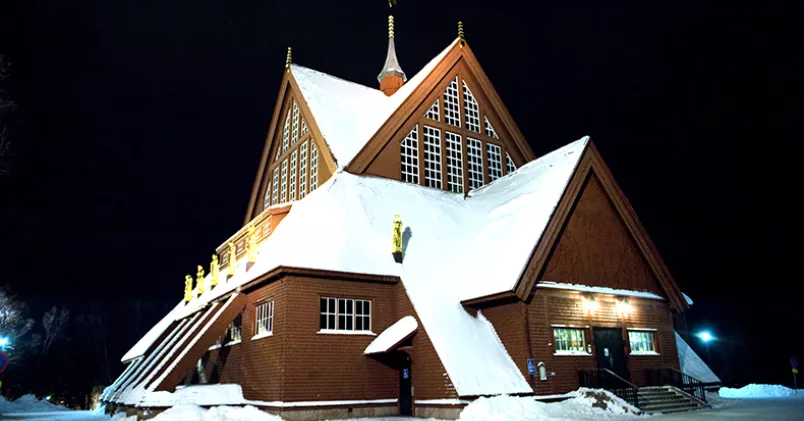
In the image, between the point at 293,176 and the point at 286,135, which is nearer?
the point at 293,176

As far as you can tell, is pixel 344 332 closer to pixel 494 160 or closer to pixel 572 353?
pixel 572 353

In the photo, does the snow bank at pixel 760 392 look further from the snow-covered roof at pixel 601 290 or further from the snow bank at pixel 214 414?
the snow bank at pixel 214 414

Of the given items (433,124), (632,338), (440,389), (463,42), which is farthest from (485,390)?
(463,42)

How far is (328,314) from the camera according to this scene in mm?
19641

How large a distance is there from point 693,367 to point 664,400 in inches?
249

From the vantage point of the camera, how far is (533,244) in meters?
19.6

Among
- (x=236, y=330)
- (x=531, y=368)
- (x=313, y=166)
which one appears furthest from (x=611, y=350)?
(x=313, y=166)

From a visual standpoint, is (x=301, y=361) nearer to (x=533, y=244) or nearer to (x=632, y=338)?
(x=533, y=244)

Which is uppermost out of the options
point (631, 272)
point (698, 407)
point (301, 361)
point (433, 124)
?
point (433, 124)

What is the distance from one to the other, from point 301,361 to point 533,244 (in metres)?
8.80

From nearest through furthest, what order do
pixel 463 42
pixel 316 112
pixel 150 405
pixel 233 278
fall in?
pixel 150 405, pixel 233 278, pixel 316 112, pixel 463 42

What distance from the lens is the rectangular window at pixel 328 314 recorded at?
19.5 m

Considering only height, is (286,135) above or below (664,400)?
above

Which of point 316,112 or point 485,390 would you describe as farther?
point 316,112
